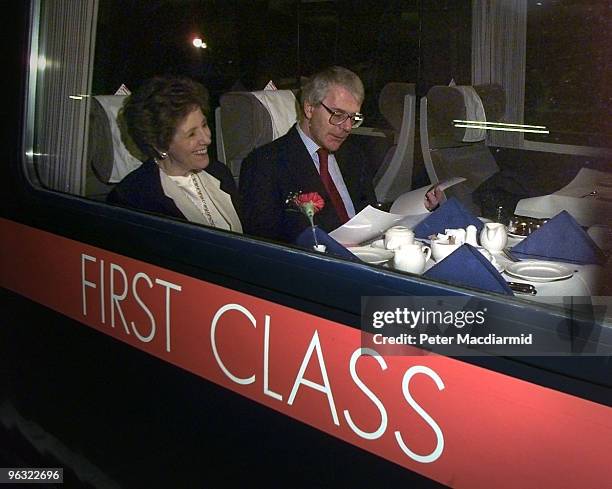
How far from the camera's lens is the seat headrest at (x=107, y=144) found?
7.75 feet

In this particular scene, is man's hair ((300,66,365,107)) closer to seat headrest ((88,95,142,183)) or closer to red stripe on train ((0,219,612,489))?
seat headrest ((88,95,142,183))

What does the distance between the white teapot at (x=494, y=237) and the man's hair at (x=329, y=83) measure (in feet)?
2.23

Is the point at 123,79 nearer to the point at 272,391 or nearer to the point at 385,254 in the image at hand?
the point at 385,254

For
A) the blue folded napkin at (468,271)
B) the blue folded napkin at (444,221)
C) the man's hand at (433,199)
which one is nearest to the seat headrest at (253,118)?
the man's hand at (433,199)

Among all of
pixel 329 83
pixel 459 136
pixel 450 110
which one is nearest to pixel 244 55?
pixel 329 83

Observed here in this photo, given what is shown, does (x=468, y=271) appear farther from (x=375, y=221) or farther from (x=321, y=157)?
(x=321, y=157)

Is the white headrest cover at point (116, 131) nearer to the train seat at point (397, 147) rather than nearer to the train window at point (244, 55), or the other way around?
the train window at point (244, 55)

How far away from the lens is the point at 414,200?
8.88 feet

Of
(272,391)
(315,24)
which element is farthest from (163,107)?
(272,391)

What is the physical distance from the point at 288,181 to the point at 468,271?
1259mm

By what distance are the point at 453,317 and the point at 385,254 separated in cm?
69

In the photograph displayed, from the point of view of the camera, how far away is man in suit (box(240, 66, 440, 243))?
2645 mm

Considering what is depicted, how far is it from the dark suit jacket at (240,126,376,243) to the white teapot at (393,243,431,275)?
0.30m

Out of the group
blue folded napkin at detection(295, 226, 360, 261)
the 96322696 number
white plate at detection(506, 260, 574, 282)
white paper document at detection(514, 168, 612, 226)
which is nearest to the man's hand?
white paper document at detection(514, 168, 612, 226)
